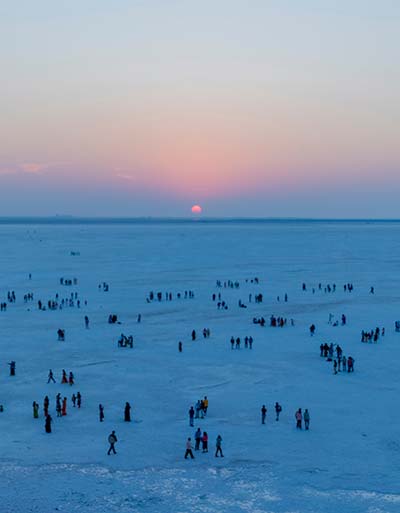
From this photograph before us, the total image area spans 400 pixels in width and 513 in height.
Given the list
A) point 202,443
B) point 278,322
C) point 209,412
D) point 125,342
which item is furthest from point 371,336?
point 202,443

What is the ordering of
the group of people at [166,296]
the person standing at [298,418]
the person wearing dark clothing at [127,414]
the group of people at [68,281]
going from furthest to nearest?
the group of people at [68,281] < the group of people at [166,296] < the person wearing dark clothing at [127,414] < the person standing at [298,418]

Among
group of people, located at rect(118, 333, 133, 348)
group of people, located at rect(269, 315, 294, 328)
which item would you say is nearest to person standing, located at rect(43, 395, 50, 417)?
group of people, located at rect(118, 333, 133, 348)

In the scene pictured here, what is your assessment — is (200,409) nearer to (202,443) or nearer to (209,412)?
(209,412)

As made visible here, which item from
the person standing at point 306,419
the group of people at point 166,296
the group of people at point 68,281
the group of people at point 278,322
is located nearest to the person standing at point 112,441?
the person standing at point 306,419

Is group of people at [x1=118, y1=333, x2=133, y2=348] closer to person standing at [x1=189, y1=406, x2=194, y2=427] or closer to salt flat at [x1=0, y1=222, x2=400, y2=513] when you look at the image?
salt flat at [x1=0, y1=222, x2=400, y2=513]

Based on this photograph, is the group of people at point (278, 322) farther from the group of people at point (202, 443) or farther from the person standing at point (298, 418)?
the group of people at point (202, 443)

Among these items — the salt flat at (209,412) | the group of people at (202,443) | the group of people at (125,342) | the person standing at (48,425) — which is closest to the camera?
the salt flat at (209,412)

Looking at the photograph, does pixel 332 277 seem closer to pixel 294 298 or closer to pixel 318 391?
pixel 294 298

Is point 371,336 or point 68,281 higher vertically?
point 68,281

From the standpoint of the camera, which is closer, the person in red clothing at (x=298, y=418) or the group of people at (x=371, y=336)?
the person in red clothing at (x=298, y=418)
